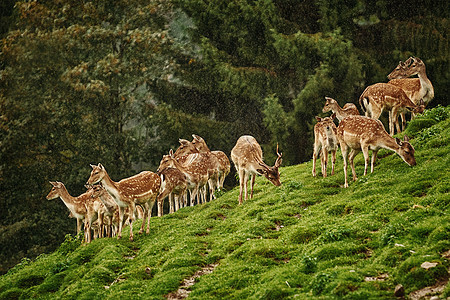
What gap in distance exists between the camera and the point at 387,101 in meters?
20.9

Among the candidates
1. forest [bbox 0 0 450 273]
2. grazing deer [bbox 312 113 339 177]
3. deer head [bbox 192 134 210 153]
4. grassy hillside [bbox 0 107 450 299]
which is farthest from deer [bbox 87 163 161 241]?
forest [bbox 0 0 450 273]

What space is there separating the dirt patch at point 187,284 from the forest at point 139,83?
18216 millimetres

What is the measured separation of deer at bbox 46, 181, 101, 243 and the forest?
10270 millimetres

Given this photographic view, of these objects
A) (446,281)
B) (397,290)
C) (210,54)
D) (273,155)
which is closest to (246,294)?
(397,290)

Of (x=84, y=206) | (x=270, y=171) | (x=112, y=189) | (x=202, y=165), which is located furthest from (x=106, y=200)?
(x=270, y=171)

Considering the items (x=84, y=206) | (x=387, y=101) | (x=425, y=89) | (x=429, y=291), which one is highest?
(x=425, y=89)

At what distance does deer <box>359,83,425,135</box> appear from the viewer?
68.7ft

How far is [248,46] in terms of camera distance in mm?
35938

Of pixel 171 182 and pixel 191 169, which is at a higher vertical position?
pixel 191 169

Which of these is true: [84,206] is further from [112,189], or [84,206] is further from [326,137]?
[326,137]

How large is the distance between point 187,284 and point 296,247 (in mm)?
2518

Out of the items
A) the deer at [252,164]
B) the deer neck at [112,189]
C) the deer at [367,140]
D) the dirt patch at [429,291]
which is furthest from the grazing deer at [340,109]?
the dirt patch at [429,291]

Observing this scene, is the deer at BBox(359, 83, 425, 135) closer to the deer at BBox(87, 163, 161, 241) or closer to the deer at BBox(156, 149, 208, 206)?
the deer at BBox(156, 149, 208, 206)

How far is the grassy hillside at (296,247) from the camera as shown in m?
10.4
